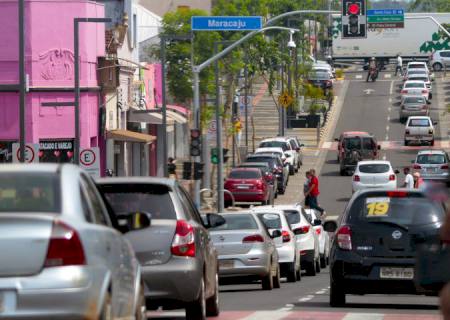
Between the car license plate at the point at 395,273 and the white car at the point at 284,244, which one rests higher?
the car license plate at the point at 395,273

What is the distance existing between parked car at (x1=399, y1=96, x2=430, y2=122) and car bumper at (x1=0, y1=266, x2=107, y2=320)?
78643 millimetres

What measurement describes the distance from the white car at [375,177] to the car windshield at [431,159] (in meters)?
4.06

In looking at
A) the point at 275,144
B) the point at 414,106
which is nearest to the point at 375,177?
the point at 275,144

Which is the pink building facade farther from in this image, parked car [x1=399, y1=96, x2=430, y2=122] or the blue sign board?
parked car [x1=399, y1=96, x2=430, y2=122]

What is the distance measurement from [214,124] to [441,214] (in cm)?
4085

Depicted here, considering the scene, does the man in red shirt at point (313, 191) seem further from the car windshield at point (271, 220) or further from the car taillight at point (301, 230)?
the car windshield at point (271, 220)

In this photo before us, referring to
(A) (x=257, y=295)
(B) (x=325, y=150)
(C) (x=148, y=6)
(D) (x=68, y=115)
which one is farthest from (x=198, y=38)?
(A) (x=257, y=295)

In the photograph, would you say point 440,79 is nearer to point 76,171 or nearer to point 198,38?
point 198,38

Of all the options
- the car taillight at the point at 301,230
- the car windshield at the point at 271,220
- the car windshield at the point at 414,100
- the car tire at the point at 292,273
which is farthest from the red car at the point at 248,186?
the car windshield at the point at 414,100

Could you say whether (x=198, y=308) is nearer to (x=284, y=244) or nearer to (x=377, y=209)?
(x=377, y=209)

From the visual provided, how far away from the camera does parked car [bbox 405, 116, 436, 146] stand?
77688 mm

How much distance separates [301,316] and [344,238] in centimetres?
174

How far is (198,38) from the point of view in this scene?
75.4 metres

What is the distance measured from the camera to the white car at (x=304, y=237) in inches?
1252
